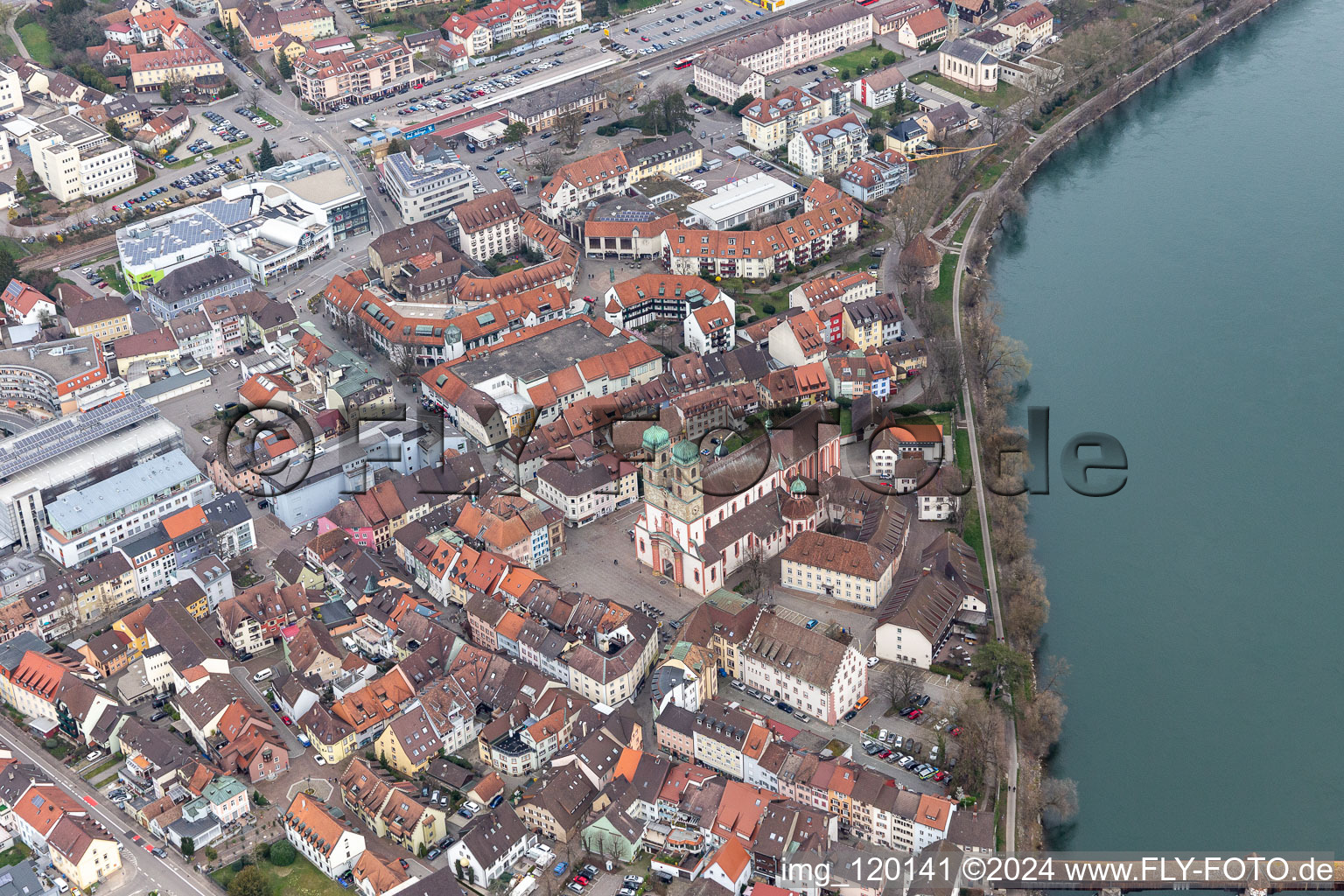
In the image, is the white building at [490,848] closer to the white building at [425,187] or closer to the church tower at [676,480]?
the church tower at [676,480]

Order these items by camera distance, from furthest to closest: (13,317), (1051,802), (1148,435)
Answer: (13,317) < (1148,435) < (1051,802)

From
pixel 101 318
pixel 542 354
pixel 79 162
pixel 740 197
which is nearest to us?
pixel 542 354

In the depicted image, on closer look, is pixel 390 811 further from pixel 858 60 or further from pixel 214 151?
pixel 858 60

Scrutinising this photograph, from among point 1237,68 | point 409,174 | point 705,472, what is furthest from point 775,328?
point 1237,68

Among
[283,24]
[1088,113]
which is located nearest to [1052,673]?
[1088,113]

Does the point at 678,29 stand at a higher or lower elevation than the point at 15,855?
higher

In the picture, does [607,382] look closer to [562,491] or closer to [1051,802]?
[562,491]
